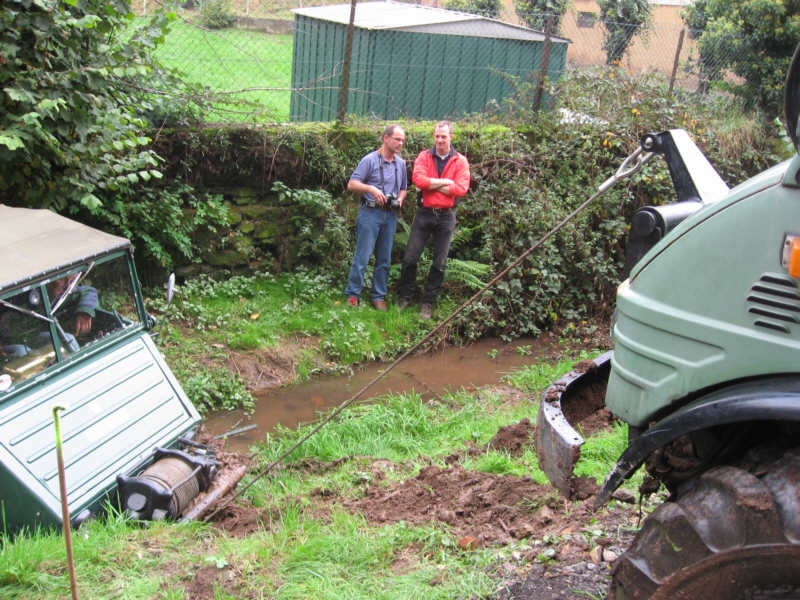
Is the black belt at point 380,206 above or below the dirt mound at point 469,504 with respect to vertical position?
above

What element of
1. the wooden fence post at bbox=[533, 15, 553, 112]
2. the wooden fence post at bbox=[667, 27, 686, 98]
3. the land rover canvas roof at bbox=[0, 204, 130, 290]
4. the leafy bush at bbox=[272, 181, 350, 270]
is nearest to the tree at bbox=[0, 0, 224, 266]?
the land rover canvas roof at bbox=[0, 204, 130, 290]

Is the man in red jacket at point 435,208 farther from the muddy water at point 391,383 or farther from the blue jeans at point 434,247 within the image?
the muddy water at point 391,383

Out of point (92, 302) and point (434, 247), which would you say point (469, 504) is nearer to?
→ point (92, 302)

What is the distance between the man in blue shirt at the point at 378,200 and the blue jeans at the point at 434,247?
9.7 inches

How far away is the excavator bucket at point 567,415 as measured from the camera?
2.70 m

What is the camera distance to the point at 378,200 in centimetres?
759

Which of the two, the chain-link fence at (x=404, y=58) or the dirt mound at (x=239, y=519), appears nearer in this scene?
the dirt mound at (x=239, y=519)

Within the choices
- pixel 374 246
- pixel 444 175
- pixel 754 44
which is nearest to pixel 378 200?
pixel 374 246

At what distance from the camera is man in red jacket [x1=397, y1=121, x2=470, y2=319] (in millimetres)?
7684

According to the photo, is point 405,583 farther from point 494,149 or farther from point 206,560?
point 494,149

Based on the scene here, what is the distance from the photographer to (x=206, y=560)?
357 cm

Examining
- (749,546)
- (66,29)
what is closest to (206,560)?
(749,546)

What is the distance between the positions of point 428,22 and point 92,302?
715cm

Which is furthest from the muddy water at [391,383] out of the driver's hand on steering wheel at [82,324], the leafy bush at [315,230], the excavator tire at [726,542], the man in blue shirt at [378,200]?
the excavator tire at [726,542]
